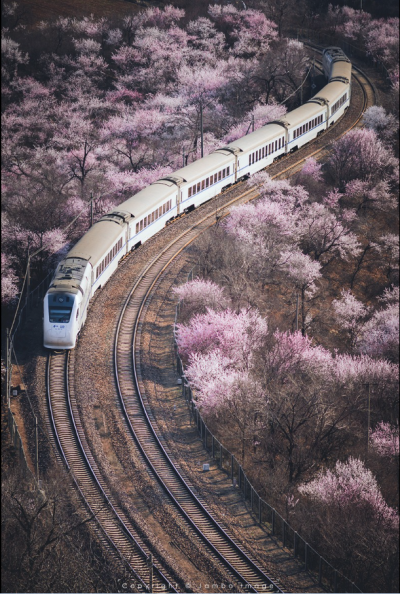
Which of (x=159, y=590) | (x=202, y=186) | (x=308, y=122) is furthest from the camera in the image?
(x=308, y=122)

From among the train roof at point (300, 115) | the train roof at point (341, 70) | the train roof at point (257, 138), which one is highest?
the train roof at point (341, 70)

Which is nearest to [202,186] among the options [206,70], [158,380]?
[158,380]

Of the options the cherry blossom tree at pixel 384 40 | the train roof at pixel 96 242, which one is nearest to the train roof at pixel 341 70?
the cherry blossom tree at pixel 384 40

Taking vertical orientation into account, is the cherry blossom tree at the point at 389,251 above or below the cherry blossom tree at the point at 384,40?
below

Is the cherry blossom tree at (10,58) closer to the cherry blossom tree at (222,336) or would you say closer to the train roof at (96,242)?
the train roof at (96,242)

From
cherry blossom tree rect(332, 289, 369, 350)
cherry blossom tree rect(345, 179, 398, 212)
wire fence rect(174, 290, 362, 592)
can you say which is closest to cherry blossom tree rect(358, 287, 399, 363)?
cherry blossom tree rect(332, 289, 369, 350)

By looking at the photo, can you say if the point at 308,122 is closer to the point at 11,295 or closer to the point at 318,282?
the point at 318,282

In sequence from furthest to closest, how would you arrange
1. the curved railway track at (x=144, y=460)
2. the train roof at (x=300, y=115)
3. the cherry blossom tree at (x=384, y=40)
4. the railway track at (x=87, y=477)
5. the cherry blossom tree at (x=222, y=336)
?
the cherry blossom tree at (x=384, y=40), the train roof at (x=300, y=115), the cherry blossom tree at (x=222, y=336), the curved railway track at (x=144, y=460), the railway track at (x=87, y=477)
